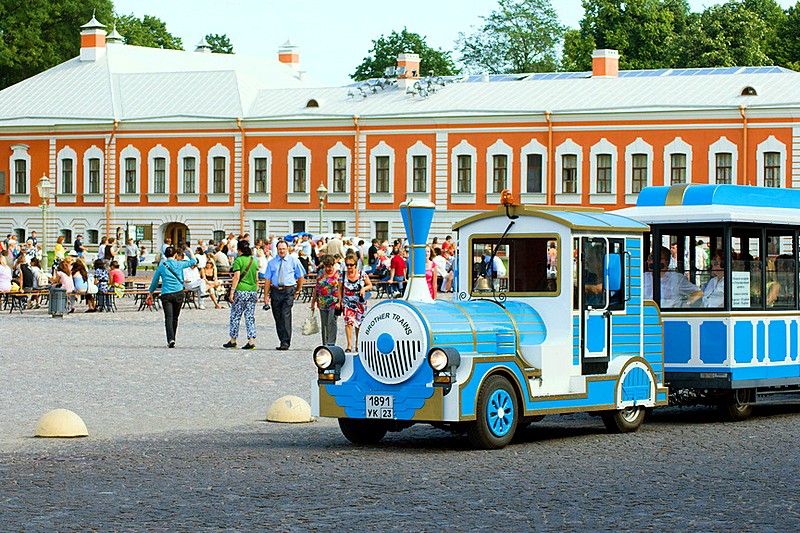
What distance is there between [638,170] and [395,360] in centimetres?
5199

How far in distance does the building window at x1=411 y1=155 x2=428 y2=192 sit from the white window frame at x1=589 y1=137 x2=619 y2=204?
727 cm

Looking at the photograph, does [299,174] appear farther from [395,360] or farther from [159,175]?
[395,360]

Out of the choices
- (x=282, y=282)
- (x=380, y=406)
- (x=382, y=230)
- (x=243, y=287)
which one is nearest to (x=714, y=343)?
(x=380, y=406)

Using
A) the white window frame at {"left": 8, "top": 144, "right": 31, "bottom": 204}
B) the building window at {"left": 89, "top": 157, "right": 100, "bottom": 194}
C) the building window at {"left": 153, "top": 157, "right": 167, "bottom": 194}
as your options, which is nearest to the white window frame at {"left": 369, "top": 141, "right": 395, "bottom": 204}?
the building window at {"left": 153, "top": 157, "right": 167, "bottom": 194}

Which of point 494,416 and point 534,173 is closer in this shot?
point 494,416

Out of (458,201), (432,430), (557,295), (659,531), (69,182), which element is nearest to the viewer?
(659,531)

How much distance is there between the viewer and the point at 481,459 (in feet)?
43.1

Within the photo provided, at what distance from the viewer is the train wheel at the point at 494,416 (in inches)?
537

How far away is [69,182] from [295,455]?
2409 inches

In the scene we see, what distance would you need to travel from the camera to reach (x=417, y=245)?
15.1 metres

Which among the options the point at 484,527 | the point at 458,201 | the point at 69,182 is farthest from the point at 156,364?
the point at 69,182

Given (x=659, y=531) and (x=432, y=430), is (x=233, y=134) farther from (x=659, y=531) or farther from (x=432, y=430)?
(x=659, y=531)

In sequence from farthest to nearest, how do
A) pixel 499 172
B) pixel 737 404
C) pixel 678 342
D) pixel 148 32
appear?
pixel 148 32 < pixel 499 172 < pixel 737 404 < pixel 678 342

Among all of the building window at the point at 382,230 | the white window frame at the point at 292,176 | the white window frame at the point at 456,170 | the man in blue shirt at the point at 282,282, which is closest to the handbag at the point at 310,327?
the man in blue shirt at the point at 282,282
